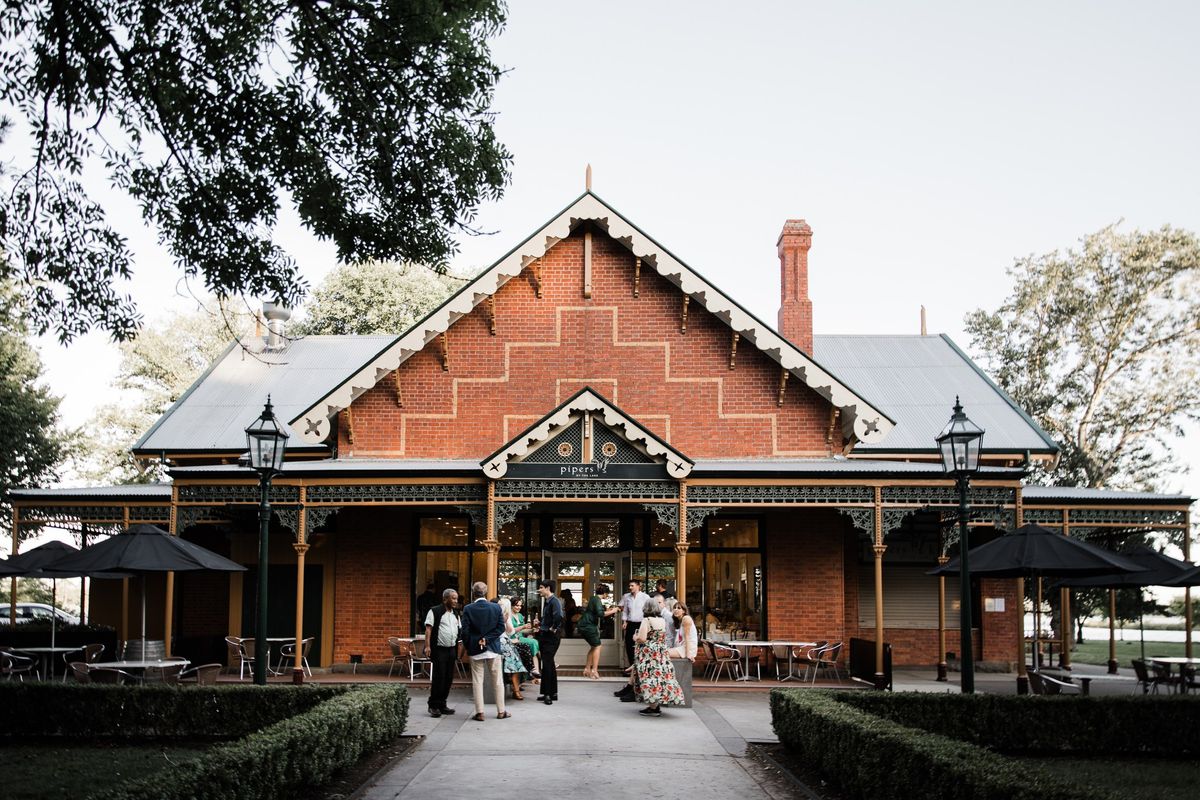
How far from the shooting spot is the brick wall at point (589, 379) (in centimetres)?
2239

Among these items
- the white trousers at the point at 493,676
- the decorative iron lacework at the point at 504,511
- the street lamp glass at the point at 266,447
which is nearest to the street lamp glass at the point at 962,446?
the white trousers at the point at 493,676

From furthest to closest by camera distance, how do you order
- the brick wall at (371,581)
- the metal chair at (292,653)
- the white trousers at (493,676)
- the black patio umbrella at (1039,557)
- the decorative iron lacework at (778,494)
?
the brick wall at (371,581) < the metal chair at (292,653) < the decorative iron lacework at (778,494) < the black patio umbrella at (1039,557) < the white trousers at (493,676)

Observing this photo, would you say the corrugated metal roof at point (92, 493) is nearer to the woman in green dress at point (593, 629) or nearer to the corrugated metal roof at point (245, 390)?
the corrugated metal roof at point (245, 390)

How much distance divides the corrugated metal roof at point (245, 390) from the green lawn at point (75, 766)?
11604 millimetres

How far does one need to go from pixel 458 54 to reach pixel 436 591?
1321 cm

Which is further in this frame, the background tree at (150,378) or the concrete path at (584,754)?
the background tree at (150,378)

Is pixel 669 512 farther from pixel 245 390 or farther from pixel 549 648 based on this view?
pixel 245 390

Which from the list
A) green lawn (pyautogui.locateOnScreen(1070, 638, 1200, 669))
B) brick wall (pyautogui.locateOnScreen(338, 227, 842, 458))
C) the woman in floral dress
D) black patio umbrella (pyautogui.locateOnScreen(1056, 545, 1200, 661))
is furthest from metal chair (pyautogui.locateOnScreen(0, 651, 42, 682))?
green lawn (pyautogui.locateOnScreen(1070, 638, 1200, 669))

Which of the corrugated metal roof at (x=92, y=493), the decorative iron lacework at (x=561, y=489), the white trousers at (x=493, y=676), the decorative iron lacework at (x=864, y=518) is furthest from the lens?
the corrugated metal roof at (x=92, y=493)

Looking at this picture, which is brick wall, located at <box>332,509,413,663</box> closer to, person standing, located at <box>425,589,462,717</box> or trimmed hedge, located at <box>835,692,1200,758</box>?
person standing, located at <box>425,589,462,717</box>

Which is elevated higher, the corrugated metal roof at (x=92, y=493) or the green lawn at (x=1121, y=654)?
the corrugated metal roof at (x=92, y=493)

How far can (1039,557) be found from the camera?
52.5 feet

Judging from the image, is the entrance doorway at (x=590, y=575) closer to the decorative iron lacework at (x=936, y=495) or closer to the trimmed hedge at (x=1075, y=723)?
the decorative iron lacework at (x=936, y=495)

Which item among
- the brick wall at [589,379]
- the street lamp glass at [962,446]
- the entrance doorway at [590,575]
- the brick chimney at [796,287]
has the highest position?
the brick chimney at [796,287]
